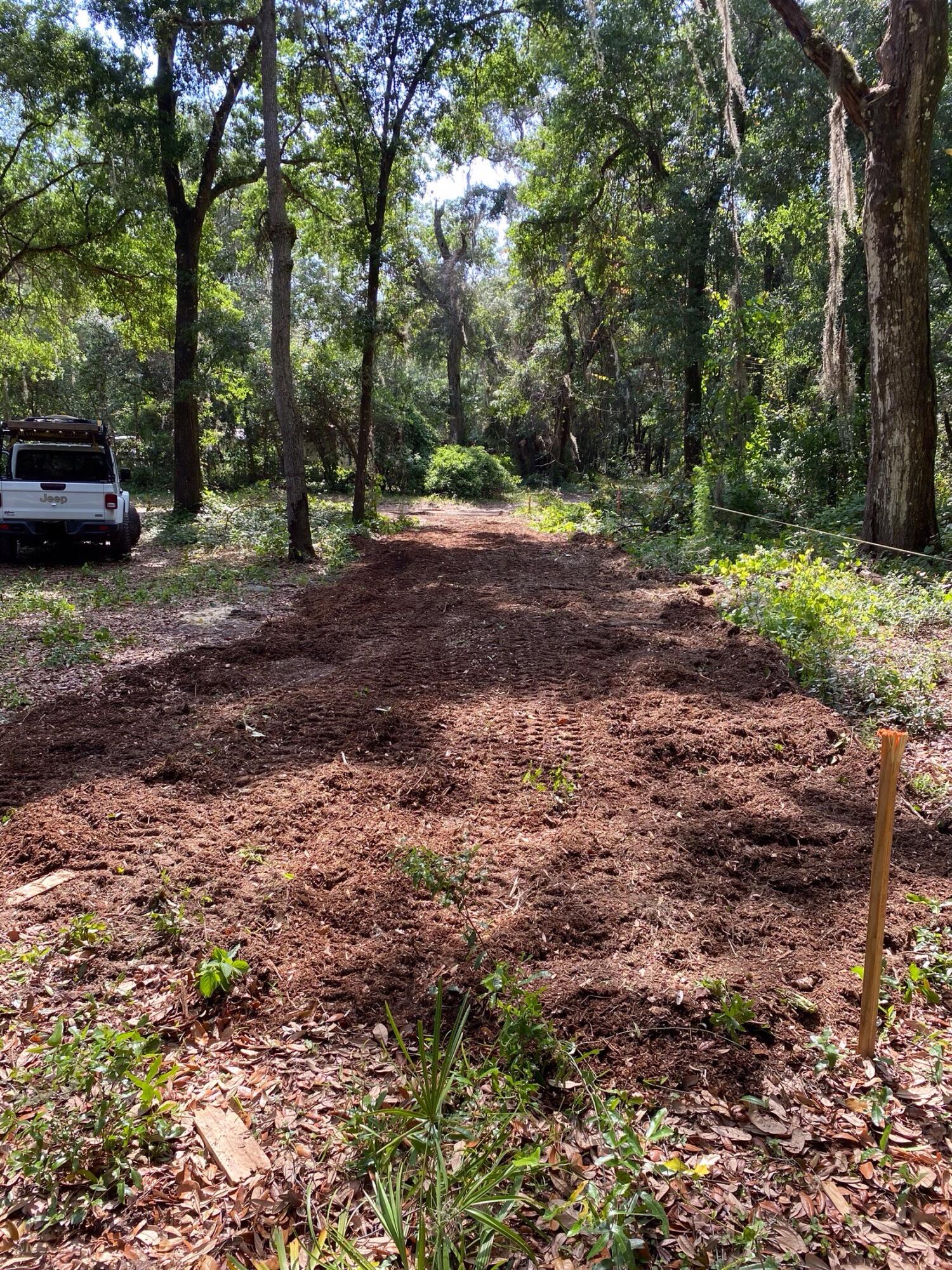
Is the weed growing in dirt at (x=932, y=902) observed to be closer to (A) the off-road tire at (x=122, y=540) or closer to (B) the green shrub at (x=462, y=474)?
(A) the off-road tire at (x=122, y=540)

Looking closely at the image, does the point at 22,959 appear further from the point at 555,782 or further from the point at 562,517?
the point at 562,517

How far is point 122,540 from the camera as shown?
1221 centimetres

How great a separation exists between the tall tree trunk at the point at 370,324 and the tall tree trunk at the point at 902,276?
9.90 m

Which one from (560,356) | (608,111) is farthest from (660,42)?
(560,356)

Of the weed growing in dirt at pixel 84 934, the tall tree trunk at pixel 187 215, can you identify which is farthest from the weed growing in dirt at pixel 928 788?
the tall tree trunk at pixel 187 215

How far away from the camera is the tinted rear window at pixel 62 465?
11.6 metres

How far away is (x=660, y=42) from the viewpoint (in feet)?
46.5

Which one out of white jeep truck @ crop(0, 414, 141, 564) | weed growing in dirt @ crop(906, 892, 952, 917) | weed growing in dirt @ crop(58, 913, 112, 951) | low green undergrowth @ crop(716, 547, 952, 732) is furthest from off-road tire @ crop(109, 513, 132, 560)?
weed growing in dirt @ crop(906, 892, 952, 917)

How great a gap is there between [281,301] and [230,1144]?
39.8ft

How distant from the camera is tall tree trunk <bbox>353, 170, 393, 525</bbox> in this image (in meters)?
15.6

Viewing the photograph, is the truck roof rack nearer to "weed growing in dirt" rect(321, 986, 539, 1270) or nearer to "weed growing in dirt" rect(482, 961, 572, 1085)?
"weed growing in dirt" rect(482, 961, 572, 1085)

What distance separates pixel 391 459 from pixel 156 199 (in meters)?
12.7

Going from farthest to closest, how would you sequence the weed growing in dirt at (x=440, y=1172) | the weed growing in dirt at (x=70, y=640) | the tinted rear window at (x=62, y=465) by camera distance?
the tinted rear window at (x=62, y=465) < the weed growing in dirt at (x=70, y=640) < the weed growing in dirt at (x=440, y=1172)

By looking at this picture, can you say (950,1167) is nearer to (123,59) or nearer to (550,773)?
(550,773)
